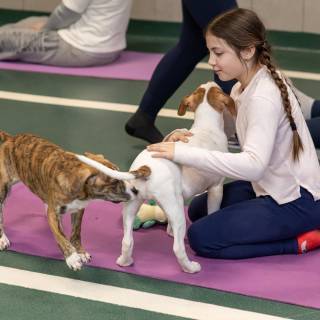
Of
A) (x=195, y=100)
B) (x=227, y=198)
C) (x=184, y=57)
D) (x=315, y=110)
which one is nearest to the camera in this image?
(x=195, y=100)

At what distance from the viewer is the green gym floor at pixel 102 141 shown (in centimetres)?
247

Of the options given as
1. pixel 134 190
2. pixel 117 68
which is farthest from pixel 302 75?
pixel 134 190

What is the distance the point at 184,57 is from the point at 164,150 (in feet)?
4.11

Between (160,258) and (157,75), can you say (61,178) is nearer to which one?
(160,258)

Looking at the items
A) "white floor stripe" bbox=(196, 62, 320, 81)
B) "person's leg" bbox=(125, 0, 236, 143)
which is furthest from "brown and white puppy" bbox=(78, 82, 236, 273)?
"white floor stripe" bbox=(196, 62, 320, 81)

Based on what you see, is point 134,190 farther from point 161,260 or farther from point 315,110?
point 315,110

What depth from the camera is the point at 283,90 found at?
265 centimetres

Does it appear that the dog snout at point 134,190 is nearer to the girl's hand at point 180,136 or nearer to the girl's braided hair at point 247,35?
the girl's hand at point 180,136

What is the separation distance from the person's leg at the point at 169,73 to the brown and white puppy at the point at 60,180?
1108mm

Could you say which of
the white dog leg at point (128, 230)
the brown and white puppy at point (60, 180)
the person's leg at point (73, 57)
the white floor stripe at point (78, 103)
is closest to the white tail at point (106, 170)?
the brown and white puppy at point (60, 180)

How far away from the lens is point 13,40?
17.5 feet

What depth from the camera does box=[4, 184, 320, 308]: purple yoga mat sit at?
2.59 m

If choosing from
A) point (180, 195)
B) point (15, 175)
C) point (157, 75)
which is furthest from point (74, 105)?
point (180, 195)

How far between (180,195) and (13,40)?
302cm
